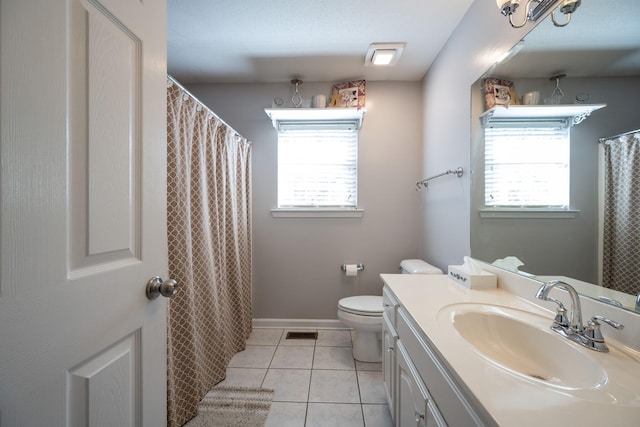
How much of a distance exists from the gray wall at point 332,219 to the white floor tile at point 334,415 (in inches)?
35.9

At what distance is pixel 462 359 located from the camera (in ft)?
2.07

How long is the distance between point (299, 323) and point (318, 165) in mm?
1527

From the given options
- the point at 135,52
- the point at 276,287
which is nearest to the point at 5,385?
the point at 135,52

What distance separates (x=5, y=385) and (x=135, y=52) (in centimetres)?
75

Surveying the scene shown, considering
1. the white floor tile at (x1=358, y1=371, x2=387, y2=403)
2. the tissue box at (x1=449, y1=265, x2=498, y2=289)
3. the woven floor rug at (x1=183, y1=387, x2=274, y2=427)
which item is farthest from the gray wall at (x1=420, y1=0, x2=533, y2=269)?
the woven floor rug at (x1=183, y1=387, x2=274, y2=427)

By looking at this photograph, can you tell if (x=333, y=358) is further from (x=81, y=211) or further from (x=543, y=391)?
(x=81, y=211)

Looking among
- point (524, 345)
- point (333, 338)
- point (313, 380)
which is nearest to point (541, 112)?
point (524, 345)

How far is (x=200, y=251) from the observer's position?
Answer: 145 cm

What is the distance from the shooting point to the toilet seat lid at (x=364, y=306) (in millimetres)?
1745

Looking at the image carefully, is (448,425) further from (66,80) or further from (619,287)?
(66,80)

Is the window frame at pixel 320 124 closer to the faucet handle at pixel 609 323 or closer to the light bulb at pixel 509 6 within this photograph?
the light bulb at pixel 509 6

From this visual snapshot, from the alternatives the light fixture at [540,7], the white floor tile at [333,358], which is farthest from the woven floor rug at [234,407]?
the light fixture at [540,7]

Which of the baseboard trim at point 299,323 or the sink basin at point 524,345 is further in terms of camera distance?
the baseboard trim at point 299,323

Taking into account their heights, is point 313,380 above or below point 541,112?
below
